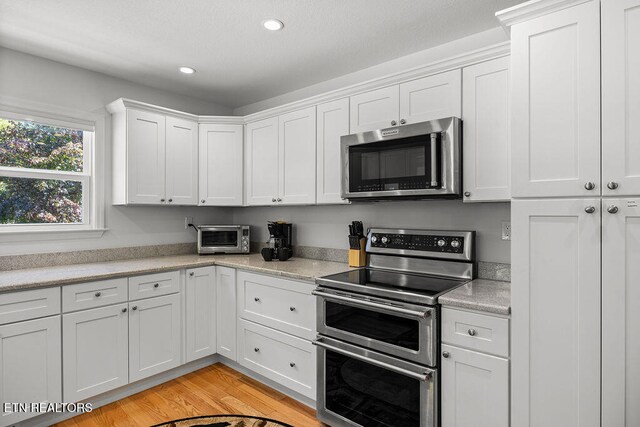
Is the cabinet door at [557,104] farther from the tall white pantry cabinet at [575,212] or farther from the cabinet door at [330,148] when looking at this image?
the cabinet door at [330,148]

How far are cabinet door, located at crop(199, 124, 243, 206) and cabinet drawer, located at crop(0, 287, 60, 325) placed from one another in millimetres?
1514

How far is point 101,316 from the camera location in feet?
7.97

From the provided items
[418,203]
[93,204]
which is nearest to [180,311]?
[93,204]

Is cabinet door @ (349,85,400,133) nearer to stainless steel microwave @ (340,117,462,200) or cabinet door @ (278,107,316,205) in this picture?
stainless steel microwave @ (340,117,462,200)

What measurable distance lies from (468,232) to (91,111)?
3.13 meters

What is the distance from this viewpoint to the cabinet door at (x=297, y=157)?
9.57 ft

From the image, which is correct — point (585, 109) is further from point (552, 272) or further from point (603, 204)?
point (552, 272)

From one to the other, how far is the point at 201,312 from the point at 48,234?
51.9 inches

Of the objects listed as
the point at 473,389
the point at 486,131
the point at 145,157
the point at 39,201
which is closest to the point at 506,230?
the point at 486,131

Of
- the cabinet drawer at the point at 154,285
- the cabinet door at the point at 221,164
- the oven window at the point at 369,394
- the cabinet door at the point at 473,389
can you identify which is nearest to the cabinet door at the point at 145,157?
the cabinet door at the point at 221,164

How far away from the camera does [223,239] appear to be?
356cm

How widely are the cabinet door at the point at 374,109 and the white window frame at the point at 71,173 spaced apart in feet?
7.13

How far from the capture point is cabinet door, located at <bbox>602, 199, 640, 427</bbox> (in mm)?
1373

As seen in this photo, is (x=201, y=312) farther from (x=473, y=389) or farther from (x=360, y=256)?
(x=473, y=389)
